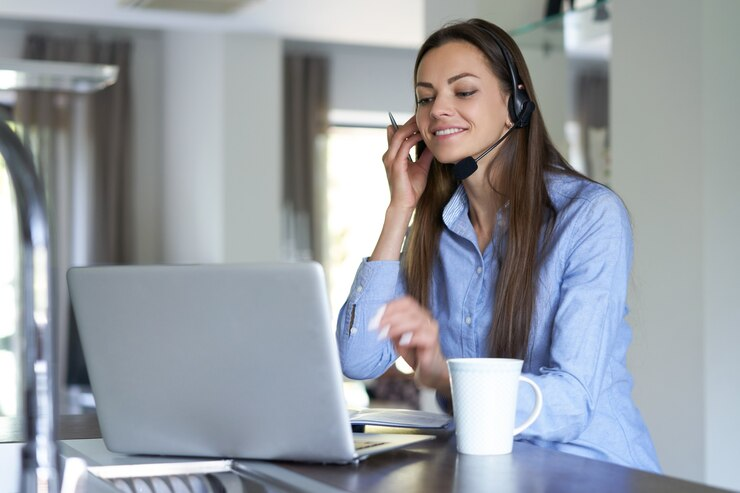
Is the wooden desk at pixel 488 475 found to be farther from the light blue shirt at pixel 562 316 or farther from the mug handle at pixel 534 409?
the light blue shirt at pixel 562 316

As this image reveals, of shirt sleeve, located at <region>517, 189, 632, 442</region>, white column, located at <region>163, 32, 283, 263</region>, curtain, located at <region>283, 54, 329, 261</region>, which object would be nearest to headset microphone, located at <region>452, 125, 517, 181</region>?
shirt sleeve, located at <region>517, 189, 632, 442</region>

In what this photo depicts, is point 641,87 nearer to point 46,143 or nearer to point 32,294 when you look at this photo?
point 32,294

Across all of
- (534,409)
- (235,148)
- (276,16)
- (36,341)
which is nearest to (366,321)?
(534,409)

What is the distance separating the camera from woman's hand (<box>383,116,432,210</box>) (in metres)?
1.96

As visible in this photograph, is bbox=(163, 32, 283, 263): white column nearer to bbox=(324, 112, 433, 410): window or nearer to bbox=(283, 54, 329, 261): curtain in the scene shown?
bbox=(283, 54, 329, 261): curtain

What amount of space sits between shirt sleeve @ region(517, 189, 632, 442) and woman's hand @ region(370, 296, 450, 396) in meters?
0.14

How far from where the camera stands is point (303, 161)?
748 centimetres

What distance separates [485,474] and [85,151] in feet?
20.4

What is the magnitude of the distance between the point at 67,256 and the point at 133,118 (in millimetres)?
1022

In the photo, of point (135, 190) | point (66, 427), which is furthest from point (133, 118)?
point (66, 427)

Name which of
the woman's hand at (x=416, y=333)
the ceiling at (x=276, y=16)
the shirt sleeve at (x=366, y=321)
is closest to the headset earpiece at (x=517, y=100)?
the shirt sleeve at (x=366, y=321)

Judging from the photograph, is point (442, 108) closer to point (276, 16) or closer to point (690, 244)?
point (690, 244)

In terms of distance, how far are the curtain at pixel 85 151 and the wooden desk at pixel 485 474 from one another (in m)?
5.90

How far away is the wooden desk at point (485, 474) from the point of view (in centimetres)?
108
